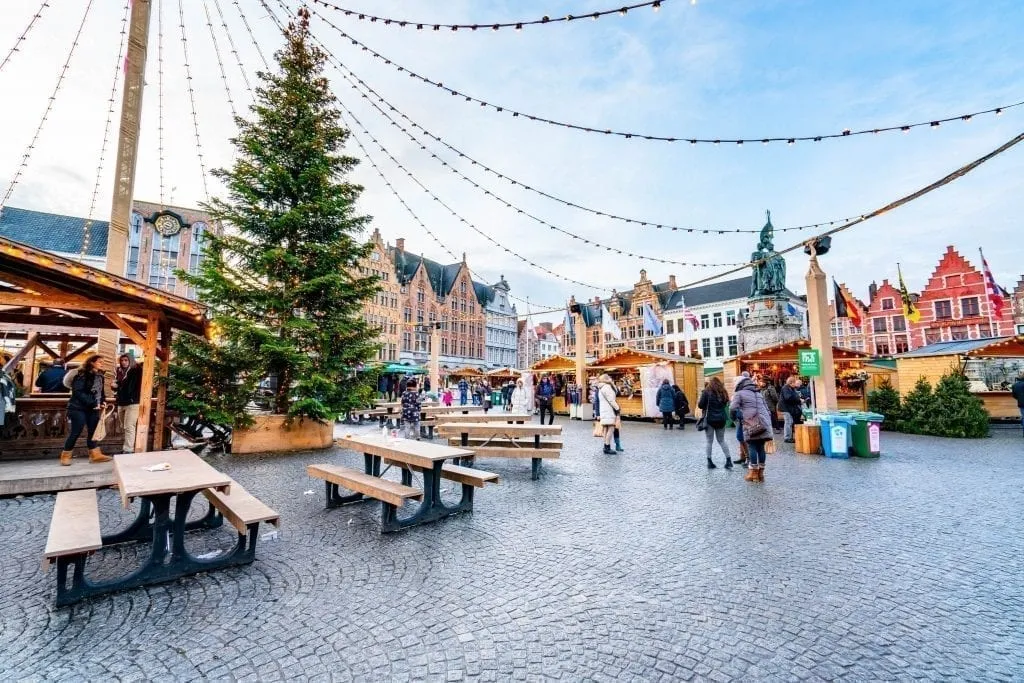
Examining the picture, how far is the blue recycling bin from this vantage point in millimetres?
9758

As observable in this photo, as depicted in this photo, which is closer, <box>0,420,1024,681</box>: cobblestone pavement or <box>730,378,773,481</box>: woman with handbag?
<box>0,420,1024,681</box>: cobblestone pavement

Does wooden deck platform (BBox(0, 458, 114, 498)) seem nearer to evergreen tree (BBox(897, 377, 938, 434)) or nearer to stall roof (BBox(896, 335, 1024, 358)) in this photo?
evergreen tree (BBox(897, 377, 938, 434))

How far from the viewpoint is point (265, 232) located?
1152cm

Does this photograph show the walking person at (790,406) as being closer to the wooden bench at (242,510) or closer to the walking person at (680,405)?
the walking person at (680,405)

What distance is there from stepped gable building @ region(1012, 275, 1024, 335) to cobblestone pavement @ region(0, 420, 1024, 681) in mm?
57330

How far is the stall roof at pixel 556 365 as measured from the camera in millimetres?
23859

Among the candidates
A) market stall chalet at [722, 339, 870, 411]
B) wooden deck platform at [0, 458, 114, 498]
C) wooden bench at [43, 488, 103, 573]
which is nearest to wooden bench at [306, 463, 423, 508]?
wooden bench at [43, 488, 103, 573]

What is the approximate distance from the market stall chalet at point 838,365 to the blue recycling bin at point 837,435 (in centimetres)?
762

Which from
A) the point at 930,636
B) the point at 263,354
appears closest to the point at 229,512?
the point at 930,636

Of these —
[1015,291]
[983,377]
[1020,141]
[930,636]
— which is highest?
[1015,291]

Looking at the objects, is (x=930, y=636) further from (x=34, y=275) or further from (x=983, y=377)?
(x=983, y=377)

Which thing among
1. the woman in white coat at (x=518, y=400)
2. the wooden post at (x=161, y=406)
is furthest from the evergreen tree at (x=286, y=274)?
the woman in white coat at (x=518, y=400)

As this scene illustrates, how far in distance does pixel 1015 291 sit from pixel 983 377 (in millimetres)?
40585

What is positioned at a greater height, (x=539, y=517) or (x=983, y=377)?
(x=983, y=377)
